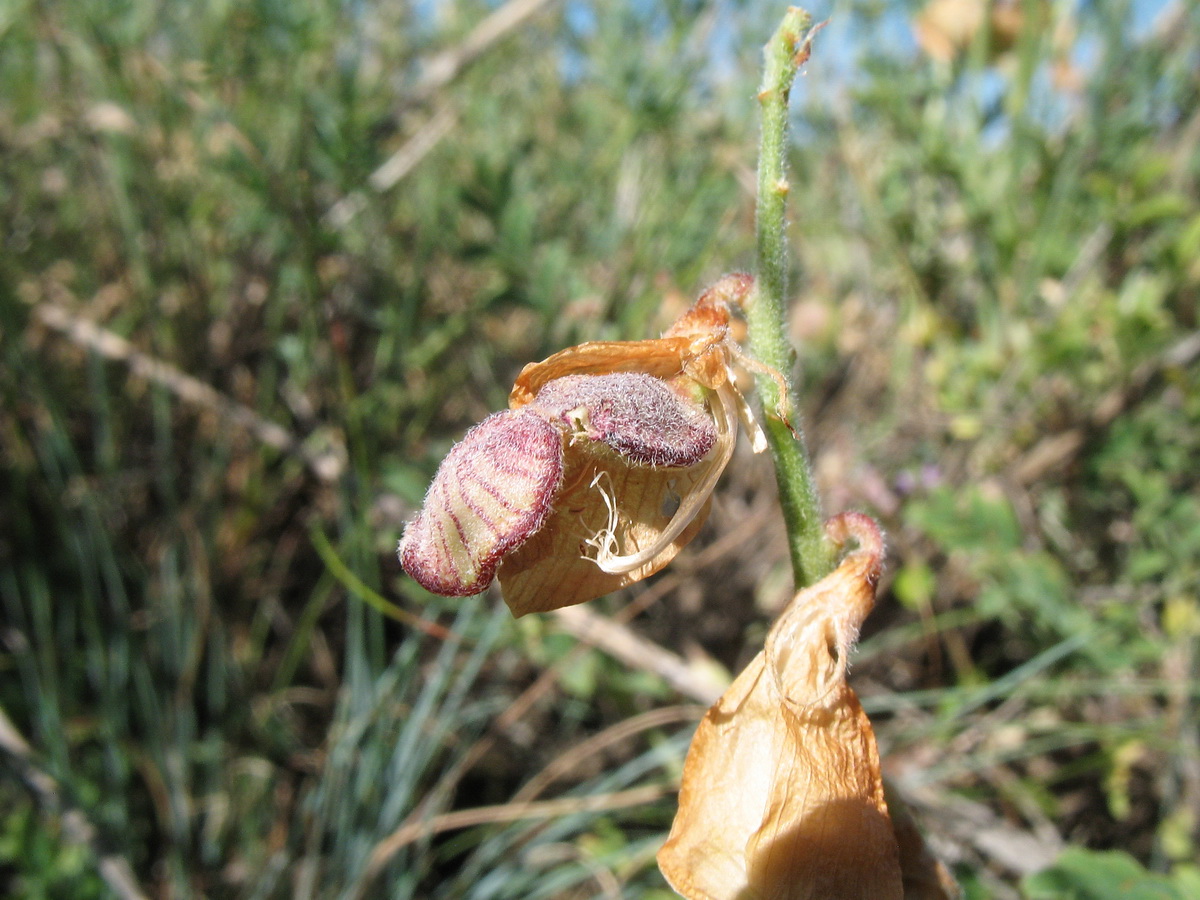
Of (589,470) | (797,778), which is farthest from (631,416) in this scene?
(797,778)

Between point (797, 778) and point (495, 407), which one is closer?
point (797, 778)

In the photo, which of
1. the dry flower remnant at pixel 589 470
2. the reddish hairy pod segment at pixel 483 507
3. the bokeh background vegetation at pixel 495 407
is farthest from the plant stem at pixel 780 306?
the bokeh background vegetation at pixel 495 407

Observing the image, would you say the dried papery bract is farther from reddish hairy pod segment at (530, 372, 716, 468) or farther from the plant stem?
reddish hairy pod segment at (530, 372, 716, 468)

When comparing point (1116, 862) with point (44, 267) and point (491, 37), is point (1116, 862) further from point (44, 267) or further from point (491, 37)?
point (44, 267)

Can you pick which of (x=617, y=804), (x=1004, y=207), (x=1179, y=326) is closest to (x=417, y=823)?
(x=617, y=804)

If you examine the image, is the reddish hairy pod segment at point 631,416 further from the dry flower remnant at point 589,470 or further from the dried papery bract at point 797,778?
the dried papery bract at point 797,778

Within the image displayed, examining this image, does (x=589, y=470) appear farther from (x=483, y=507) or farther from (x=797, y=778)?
(x=797, y=778)
